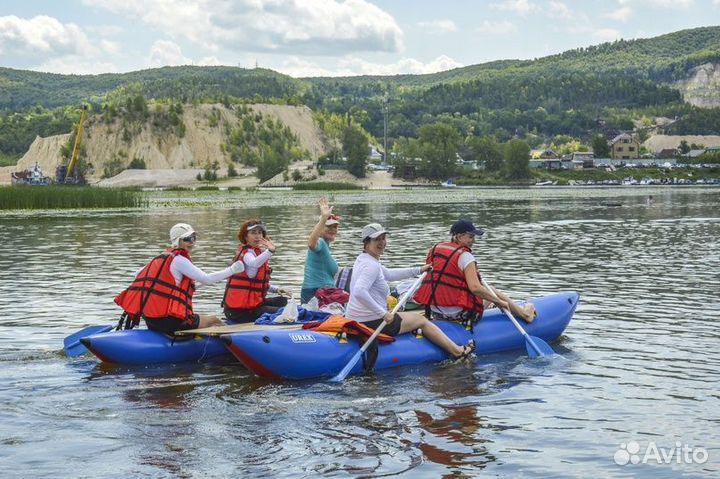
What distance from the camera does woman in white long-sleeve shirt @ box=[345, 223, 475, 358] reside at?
12.9 meters

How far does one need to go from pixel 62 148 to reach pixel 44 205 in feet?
408

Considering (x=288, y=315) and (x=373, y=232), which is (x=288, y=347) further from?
(x=373, y=232)

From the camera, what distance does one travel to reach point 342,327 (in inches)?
517

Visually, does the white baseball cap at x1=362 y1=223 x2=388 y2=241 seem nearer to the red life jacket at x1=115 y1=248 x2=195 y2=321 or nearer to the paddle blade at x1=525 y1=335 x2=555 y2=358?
the red life jacket at x1=115 y1=248 x2=195 y2=321

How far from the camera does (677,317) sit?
18.2 meters

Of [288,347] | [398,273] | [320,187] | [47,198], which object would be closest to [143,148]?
[320,187]

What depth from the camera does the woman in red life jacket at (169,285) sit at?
13422 millimetres

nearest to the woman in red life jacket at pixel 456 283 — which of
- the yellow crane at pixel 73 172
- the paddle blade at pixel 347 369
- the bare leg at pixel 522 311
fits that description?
the bare leg at pixel 522 311

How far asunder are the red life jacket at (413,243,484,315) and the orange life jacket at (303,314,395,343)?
1.33 metres

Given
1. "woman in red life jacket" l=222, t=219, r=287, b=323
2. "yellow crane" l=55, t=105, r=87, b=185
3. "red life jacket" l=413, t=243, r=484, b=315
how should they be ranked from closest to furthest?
"red life jacket" l=413, t=243, r=484, b=315, "woman in red life jacket" l=222, t=219, r=287, b=323, "yellow crane" l=55, t=105, r=87, b=185

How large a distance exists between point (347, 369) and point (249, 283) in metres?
2.41

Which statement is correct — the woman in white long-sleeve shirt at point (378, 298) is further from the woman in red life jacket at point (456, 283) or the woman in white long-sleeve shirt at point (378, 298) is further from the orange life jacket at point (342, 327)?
the woman in red life jacket at point (456, 283)

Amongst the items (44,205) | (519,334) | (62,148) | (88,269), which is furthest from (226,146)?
(519,334)

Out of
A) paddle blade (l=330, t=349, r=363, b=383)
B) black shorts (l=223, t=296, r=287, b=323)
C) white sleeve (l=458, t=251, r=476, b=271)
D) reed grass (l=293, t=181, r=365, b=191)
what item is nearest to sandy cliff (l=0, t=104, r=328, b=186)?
reed grass (l=293, t=181, r=365, b=191)
